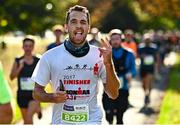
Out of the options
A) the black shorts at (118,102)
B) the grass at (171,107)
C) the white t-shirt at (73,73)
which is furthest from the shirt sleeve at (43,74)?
the grass at (171,107)

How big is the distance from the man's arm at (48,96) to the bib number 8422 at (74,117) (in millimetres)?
182

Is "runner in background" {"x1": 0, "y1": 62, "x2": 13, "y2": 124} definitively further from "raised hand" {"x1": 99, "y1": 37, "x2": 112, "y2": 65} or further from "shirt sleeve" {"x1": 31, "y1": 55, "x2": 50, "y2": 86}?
"raised hand" {"x1": 99, "y1": 37, "x2": 112, "y2": 65}

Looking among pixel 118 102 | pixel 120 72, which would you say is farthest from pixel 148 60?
pixel 118 102

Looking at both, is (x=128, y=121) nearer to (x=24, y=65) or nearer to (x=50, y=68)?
(x=24, y=65)

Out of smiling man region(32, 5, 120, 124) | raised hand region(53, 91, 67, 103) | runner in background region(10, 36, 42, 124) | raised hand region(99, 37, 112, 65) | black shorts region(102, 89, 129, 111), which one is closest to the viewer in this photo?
raised hand region(99, 37, 112, 65)

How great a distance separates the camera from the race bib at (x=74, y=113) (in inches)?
212

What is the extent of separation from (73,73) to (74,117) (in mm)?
411

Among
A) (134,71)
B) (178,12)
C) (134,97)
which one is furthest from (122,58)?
(178,12)

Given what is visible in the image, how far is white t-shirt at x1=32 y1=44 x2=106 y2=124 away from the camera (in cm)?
538

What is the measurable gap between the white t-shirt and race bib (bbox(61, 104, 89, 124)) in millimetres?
33

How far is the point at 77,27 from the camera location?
17.3 feet

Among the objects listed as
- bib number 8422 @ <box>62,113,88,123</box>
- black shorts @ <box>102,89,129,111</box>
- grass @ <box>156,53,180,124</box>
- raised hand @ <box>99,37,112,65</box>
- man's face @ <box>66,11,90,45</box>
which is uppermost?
man's face @ <box>66,11,90,45</box>

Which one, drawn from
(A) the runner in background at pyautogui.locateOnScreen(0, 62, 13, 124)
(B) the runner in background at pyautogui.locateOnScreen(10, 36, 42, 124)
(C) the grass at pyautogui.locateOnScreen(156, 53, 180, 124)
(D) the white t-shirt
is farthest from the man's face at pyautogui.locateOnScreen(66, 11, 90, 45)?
(C) the grass at pyautogui.locateOnScreen(156, 53, 180, 124)

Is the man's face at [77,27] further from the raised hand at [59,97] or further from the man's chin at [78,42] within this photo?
the raised hand at [59,97]
